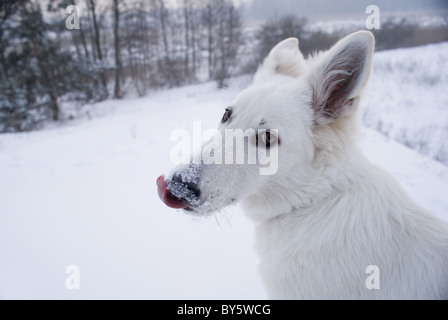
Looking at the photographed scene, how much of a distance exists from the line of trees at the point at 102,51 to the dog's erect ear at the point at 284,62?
1108 centimetres

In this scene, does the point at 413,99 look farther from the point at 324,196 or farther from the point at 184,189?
the point at 184,189

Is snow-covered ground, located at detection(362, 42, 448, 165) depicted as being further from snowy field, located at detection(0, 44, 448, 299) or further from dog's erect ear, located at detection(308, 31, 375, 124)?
dog's erect ear, located at detection(308, 31, 375, 124)

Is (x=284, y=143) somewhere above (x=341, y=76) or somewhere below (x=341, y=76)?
below

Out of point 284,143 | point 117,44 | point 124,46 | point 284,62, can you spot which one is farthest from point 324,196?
point 124,46

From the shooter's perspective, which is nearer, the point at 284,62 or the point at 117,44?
the point at 284,62

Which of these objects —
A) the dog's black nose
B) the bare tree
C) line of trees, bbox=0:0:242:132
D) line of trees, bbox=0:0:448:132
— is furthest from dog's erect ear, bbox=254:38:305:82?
the bare tree

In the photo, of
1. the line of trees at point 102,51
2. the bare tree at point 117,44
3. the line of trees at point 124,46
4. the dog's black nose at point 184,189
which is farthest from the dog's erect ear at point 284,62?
the bare tree at point 117,44

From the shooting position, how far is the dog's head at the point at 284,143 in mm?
1527

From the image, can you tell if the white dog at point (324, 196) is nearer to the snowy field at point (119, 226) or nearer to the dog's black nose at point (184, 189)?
the dog's black nose at point (184, 189)

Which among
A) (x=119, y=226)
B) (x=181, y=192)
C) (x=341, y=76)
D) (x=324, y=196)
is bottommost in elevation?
(x=119, y=226)

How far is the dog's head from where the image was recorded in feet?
5.01

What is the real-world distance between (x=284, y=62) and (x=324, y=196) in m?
1.22

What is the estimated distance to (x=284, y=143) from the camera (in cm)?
161
